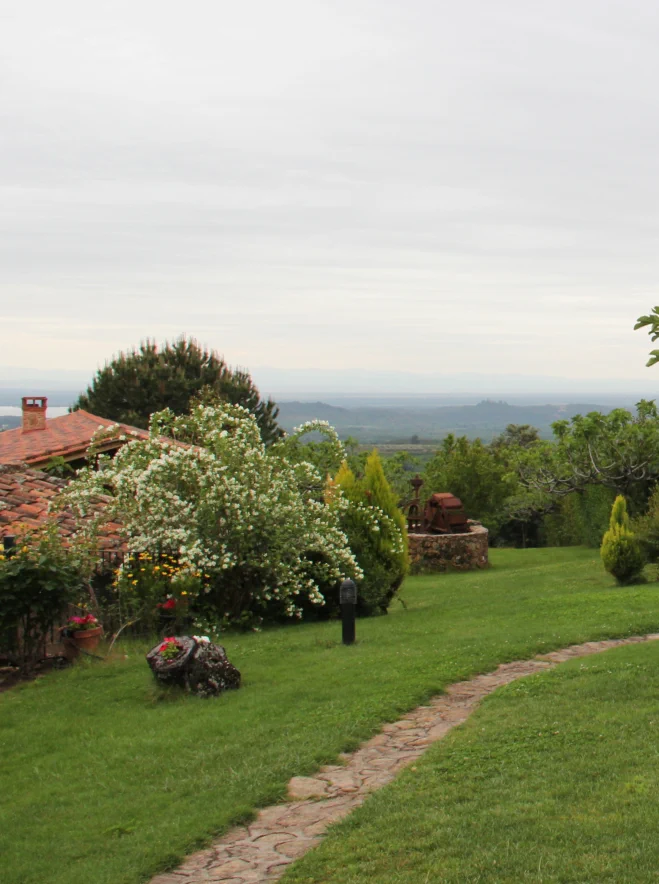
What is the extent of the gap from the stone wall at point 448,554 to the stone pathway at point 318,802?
53.5 ft

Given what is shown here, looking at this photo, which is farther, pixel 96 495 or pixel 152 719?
pixel 96 495

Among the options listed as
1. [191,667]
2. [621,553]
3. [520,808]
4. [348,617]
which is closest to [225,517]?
[348,617]

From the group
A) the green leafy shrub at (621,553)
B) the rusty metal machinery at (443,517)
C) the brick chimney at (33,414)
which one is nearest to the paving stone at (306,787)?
the green leafy shrub at (621,553)

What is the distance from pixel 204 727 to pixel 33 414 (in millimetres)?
20437

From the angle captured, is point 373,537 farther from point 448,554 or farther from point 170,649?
point 448,554

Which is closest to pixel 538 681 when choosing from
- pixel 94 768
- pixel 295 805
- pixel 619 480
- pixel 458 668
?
pixel 458 668

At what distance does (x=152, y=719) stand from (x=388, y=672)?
2606 mm

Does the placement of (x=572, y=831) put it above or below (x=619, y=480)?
below

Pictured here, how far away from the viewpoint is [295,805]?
5.89 metres

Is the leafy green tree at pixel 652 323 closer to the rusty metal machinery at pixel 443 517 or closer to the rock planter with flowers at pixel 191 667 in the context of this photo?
the rock planter with flowers at pixel 191 667

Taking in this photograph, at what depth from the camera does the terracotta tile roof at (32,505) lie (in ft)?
43.1

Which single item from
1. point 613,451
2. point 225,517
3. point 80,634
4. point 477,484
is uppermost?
point 613,451

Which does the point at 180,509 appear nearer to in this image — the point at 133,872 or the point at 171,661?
the point at 171,661

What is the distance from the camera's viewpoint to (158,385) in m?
40.6
